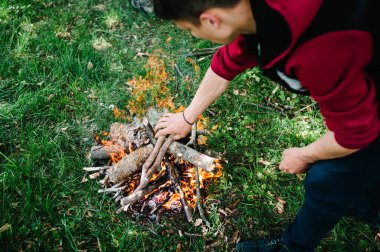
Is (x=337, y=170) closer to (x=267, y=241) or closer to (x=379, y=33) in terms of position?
(x=379, y=33)

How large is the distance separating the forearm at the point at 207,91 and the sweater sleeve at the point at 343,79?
0.95m

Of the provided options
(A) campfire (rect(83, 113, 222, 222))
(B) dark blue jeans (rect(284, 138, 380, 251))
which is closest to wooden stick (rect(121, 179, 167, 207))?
(A) campfire (rect(83, 113, 222, 222))

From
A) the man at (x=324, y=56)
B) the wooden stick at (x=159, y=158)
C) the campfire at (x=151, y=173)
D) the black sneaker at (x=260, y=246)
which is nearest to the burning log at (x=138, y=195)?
the campfire at (x=151, y=173)

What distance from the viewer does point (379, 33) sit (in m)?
1.27

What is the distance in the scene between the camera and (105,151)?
3.21 meters

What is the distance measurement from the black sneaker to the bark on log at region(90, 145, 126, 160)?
4.75ft

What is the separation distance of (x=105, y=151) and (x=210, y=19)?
2.17 meters

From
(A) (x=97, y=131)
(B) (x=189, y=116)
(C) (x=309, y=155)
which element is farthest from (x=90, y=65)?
(C) (x=309, y=155)

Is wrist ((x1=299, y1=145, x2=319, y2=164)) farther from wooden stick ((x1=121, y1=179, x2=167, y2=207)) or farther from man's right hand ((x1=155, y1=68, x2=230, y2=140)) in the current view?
wooden stick ((x1=121, y1=179, x2=167, y2=207))

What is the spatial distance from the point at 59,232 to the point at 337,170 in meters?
2.36

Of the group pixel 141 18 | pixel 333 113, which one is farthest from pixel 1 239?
pixel 141 18

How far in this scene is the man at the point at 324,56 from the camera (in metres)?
1.21

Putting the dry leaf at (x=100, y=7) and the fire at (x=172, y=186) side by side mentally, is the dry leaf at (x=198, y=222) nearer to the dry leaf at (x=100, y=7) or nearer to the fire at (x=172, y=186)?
the fire at (x=172, y=186)

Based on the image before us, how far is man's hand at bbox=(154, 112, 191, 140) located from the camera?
2.72 meters
